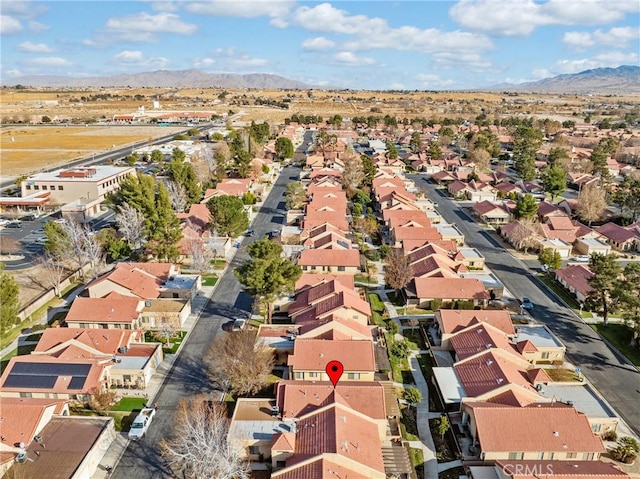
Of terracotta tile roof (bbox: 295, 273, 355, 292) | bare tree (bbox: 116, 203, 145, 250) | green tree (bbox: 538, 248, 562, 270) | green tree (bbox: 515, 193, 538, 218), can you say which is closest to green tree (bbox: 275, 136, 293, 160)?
bare tree (bbox: 116, 203, 145, 250)

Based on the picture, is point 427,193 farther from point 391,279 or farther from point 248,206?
point 391,279

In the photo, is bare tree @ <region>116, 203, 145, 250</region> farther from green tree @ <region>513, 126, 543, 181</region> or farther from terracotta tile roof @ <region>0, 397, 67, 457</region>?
green tree @ <region>513, 126, 543, 181</region>

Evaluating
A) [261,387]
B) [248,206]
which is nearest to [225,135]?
[248,206]

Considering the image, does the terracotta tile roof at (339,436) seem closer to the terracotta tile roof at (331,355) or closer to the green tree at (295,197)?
the terracotta tile roof at (331,355)

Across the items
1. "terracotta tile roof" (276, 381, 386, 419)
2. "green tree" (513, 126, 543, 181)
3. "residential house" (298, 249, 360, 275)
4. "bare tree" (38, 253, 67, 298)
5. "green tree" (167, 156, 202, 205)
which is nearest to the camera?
"terracotta tile roof" (276, 381, 386, 419)

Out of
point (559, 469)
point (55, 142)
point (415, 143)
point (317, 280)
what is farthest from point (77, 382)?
point (55, 142)

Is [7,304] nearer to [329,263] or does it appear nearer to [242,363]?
[242,363]
